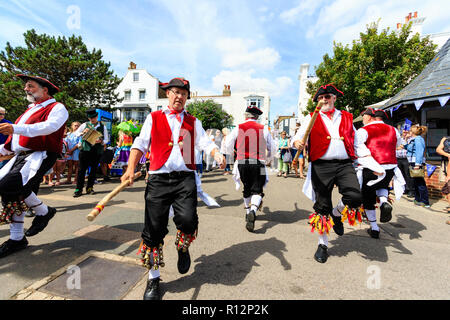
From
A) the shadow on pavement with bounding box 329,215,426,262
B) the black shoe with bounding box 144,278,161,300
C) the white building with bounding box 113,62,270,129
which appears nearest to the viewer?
the black shoe with bounding box 144,278,161,300

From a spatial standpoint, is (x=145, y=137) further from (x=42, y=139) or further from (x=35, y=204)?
(x=35, y=204)

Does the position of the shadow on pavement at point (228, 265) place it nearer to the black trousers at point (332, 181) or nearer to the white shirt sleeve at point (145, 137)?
the black trousers at point (332, 181)

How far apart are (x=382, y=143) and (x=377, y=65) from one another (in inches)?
586

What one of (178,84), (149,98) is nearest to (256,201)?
(178,84)

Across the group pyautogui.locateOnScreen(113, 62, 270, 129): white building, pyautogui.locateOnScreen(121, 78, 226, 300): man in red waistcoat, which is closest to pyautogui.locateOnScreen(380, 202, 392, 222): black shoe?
pyautogui.locateOnScreen(121, 78, 226, 300): man in red waistcoat

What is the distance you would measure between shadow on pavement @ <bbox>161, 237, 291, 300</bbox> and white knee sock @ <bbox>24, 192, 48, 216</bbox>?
6.74 feet

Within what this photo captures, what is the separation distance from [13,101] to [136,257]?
26.4 m

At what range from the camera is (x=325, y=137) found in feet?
9.47

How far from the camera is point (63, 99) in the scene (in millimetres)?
21344

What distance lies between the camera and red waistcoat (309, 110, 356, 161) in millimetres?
2877

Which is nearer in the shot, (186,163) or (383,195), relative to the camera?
(186,163)

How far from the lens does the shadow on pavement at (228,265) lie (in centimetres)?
224

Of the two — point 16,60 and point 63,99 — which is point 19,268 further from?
point 16,60

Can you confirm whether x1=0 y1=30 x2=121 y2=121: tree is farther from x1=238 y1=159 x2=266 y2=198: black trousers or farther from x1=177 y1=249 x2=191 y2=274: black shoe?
x1=177 y1=249 x2=191 y2=274: black shoe
